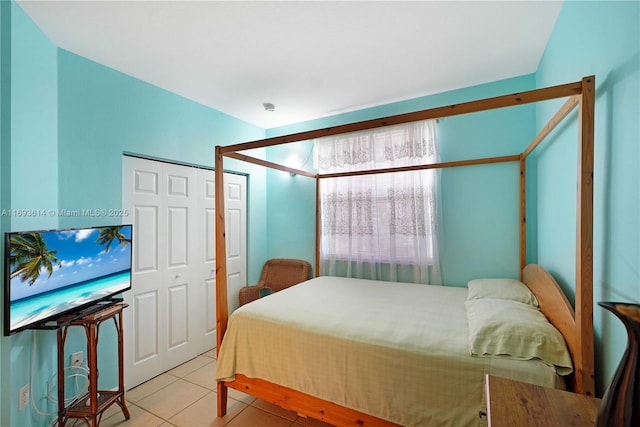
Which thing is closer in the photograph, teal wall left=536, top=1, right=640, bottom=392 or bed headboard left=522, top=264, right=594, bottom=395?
teal wall left=536, top=1, right=640, bottom=392

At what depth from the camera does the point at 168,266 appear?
2.70 meters

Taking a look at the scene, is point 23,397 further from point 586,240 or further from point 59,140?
point 586,240

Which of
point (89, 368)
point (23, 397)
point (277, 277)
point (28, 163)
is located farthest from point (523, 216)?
point (23, 397)

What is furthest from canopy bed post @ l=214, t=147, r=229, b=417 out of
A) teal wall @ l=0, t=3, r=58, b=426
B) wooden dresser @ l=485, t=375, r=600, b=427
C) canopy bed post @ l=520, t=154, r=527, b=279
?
canopy bed post @ l=520, t=154, r=527, b=279

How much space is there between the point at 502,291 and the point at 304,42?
2.22 m

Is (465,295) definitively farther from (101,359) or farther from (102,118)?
(102,118)

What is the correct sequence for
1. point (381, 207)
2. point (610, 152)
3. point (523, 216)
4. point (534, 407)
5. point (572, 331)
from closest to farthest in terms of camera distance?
1. point (534, 407)
2. point (610, 152)
3. point (572, 331)
4. point (523, 216)
5. point (381, 207)

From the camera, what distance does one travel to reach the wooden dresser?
80 cm

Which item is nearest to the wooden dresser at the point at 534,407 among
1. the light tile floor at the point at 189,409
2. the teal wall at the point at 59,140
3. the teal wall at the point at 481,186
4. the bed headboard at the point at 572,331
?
the bed headboard at the point at 572,331

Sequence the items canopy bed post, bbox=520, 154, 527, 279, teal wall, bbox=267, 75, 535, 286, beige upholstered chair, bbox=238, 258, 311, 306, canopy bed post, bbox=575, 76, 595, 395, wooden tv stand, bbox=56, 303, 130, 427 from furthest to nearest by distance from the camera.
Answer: beige upholstered chair, bbox=238, 258, 311, 306 < teal wall, bbox=267, 75, 535, 286 < canopy bed post, bbox=520, 154, 527, 279 < wooden tv stand, bbox=56, 303, 130, 427 < canopy bed post, bbox=575, 76, 595, 395

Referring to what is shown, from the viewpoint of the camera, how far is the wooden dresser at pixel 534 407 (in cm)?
80

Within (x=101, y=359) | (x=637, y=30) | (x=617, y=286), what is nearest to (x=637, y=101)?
(x=637, y=30)

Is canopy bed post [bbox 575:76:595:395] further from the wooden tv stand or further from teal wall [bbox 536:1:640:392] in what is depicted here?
the wooden tv stand

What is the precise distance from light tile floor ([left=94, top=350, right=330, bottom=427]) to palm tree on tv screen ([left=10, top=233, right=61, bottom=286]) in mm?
1181
